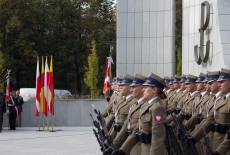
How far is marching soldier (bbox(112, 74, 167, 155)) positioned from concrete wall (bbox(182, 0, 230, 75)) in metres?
9.68

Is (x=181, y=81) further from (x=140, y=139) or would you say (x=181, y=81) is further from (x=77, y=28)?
(x=77, y=28)

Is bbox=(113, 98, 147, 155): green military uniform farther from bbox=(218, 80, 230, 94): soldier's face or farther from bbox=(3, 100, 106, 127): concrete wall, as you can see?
bbox=(3, 100, 106, 127): concrete wall

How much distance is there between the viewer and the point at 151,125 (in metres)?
7.58

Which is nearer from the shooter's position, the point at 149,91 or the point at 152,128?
the point at 152,128

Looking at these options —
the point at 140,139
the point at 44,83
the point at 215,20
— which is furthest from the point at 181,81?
the point at 44,83

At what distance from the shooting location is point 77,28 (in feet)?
157

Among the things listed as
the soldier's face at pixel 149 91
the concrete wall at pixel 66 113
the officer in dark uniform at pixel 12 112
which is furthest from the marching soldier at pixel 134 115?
the concrete wall at pixel 66 113

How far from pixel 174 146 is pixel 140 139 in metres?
2.21

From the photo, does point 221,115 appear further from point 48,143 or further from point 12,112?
point 12,112

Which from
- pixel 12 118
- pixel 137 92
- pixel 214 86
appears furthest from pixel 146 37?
pixel 137 92

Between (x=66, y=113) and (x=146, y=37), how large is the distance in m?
Result: 4.95

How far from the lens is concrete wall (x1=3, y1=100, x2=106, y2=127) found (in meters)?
27.5

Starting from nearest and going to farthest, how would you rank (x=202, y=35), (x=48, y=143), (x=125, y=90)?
(x=125, y=90), (x=48, y=143), (x=202, y=35)

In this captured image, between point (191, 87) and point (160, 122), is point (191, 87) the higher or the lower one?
the higher one
